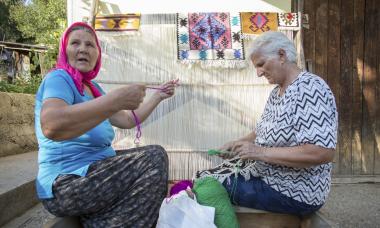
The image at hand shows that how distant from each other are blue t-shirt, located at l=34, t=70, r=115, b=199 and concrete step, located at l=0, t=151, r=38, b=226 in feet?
5.45

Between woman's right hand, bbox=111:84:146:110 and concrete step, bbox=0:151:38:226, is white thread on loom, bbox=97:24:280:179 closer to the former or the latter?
concrete step, bbox=0:151:38:226

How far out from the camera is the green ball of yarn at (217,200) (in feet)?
5.71

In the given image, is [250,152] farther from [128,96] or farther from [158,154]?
[128,96]

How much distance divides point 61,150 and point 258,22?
6.48 ft

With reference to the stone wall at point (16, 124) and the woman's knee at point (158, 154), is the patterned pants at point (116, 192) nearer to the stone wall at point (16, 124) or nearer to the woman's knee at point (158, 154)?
the woman's knee at point (158, 154)

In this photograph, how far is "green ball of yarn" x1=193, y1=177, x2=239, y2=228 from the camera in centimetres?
174

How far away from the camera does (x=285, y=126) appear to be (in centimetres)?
179

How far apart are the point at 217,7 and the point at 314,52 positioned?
3.74 ft

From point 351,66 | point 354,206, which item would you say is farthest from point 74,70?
point 351,66

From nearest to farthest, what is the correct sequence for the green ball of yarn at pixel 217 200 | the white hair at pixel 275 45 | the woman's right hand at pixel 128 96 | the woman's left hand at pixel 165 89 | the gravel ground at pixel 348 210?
the woman's right hand at pixel 128 96 < the green ball of yarn at pixel 217 200 < the white hair at pixel 275 45 < the woman's left hand at pixel 165 89 < the gravel ground at pixel 348 210

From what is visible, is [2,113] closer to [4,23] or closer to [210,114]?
[210,114]

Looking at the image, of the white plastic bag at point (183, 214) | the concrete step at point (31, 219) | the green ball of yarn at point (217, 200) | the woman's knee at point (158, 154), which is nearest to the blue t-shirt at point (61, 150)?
the woman's knee at point (158, 154)

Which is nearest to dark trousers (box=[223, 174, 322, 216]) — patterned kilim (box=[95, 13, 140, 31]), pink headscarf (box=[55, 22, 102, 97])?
pink headscarf (box=[55, 22, 102, 97])

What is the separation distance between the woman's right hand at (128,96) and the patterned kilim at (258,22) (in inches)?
70.6
